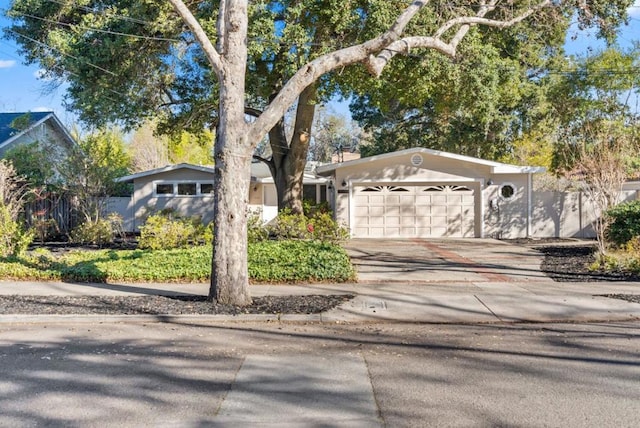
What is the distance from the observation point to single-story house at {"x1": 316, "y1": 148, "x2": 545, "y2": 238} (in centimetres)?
2261

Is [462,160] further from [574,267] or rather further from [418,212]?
[574,267]

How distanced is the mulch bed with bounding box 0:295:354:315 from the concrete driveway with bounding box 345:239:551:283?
2.67m

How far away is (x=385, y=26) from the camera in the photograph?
14.7 metres

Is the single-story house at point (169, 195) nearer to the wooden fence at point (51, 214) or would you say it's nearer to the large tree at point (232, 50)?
the wooden fence at point (51, 214)

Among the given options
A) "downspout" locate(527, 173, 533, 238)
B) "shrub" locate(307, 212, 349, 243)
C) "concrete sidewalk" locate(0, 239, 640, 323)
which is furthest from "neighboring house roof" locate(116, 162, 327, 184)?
"concrete sidewalk" locate(0, 239, 640, 323)

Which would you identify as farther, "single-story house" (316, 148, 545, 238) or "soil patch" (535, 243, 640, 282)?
"single-story house" (316, 148, 545, 238)

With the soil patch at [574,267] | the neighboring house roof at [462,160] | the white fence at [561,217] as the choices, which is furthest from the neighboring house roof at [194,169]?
the soil patch at [574,267]

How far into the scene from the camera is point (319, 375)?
5910mm

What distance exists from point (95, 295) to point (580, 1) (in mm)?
13898

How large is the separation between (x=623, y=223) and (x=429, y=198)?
8575 mm

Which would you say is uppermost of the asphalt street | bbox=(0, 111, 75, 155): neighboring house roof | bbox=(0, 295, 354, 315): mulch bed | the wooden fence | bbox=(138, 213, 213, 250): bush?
bbox=(0, 111, 75, 155): neighboring house roof

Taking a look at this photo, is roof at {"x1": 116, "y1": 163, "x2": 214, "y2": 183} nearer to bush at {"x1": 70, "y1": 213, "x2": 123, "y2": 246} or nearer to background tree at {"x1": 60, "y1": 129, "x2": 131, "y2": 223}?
background tree at {"x1": 60, "y1": 129, "x2": 131, "y2": 223}

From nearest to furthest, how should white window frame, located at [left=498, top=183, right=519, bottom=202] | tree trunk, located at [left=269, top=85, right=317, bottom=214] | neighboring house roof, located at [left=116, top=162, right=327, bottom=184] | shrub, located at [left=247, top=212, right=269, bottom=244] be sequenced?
shrub, located at [left=247, top=212, right=269, bottom=244] < tree trunk, located at [left=269, top=85, right=317, bottom=214] < white window frame, located at [left=498, top=183, right=519, bottom=202] < neighboring house roof, located at [left=116, top=162, right=327, bottom=184]

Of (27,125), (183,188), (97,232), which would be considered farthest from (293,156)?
(27,125)
